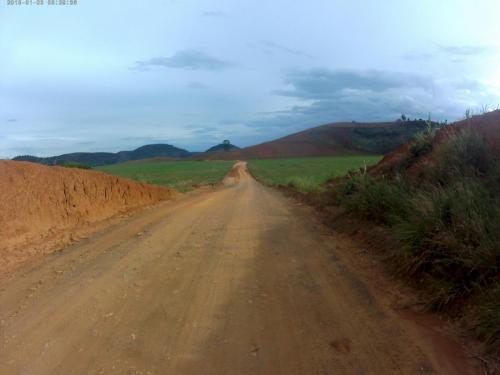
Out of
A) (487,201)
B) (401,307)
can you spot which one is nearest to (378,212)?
(487,201)

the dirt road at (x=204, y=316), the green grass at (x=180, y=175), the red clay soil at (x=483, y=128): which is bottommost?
the green grass at (x=180, y=175)

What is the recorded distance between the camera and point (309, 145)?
146375 millimetres

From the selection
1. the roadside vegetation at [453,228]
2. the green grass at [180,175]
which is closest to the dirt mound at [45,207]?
the roadside vegetation at [453,228]

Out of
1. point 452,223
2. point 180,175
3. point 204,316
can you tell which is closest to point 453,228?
point 452,223

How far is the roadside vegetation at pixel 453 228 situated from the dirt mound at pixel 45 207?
6.64 meters

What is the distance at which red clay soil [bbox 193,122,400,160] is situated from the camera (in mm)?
141000

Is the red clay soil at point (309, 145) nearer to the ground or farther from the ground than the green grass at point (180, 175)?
farther from the ground

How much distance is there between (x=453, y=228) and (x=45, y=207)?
32.6 ft

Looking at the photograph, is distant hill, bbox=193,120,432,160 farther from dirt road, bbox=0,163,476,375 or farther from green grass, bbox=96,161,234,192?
dirt road, bbox=0,163,476,375

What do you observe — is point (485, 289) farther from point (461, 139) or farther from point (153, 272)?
point (461, 139)

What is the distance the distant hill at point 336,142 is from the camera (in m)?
138

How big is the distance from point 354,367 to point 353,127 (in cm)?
15292

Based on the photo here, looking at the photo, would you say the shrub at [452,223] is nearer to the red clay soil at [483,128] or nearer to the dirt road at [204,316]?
the red clay soil at [483,128]

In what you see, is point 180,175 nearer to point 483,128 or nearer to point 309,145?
point 483,128
